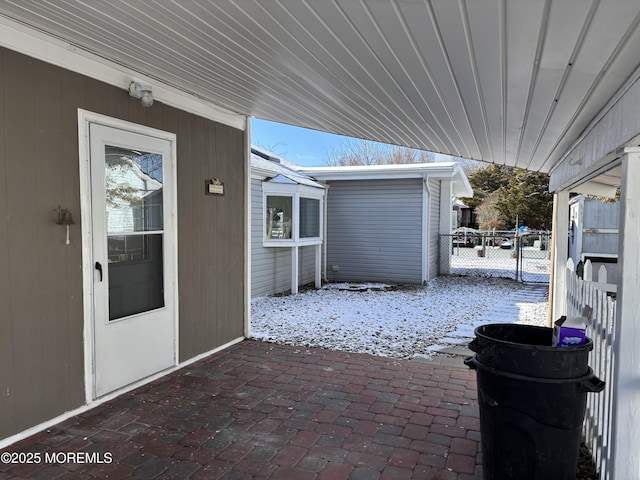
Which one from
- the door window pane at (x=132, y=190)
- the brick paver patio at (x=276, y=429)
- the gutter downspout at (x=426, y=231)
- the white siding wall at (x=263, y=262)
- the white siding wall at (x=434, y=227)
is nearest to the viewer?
the brick paver patio at (x=276, y=429)

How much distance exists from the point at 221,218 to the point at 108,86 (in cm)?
168

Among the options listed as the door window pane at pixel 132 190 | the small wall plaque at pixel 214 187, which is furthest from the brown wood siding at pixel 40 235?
the small wall plaque at pixel 214 187

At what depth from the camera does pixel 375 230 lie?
9734 mm

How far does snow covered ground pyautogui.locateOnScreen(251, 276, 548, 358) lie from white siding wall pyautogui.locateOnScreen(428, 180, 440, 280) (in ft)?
2.94

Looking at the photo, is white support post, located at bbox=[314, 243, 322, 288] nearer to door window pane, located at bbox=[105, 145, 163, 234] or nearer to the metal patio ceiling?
the metal patio ceiling

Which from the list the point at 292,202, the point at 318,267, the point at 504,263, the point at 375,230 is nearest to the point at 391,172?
the point at 375,230

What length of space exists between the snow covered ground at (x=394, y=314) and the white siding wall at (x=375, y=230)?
0.65m

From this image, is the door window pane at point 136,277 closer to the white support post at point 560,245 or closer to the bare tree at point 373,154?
the white support post at point 560,245

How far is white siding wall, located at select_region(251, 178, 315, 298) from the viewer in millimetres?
7590

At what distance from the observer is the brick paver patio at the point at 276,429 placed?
7.75 feet

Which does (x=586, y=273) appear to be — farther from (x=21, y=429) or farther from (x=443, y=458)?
(x=21, y=429)

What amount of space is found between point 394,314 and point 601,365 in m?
4.05

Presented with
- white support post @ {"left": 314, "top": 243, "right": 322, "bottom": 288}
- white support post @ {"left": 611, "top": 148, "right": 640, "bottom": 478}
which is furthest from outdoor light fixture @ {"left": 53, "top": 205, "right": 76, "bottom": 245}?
white support post @ {"left": 314, "top": 243, "right": 322, "bottom": 288}

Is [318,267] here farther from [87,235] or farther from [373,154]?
[373,154]
